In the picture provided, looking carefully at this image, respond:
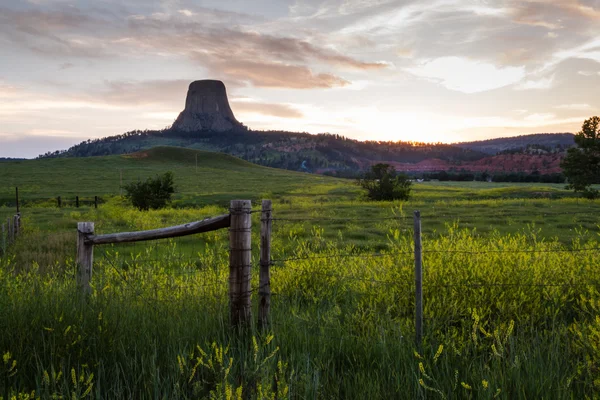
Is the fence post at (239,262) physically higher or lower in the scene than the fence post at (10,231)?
higher

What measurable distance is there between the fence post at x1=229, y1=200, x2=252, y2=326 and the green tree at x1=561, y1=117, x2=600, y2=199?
39.9 metres

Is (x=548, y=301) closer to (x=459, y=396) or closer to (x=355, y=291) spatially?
(x=355, y=291)

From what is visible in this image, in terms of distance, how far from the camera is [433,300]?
574cm

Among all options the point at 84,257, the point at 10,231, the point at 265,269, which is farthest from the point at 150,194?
the point at 265,269

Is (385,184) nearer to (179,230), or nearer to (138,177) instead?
(179,230)

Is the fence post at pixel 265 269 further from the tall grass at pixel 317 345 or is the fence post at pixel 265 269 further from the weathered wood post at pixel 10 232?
the weathered wood post at pixel 10 232

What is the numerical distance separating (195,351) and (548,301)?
5.13 m

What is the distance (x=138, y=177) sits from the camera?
85312 millimetres

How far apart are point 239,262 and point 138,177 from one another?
8579cm

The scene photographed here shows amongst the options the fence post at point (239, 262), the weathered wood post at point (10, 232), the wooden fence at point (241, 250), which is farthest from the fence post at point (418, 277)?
the weathered wood post at point (10, 232)

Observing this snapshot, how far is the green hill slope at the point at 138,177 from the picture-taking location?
57500 millimetres

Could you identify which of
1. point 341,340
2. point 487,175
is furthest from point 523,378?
point 487,175

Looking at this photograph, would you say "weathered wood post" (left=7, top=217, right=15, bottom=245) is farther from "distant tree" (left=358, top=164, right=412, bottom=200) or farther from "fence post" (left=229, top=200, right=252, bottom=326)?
"distant tree" (left=358, top=164, right=412, bottom=200)

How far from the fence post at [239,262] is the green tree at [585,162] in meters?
39.9
